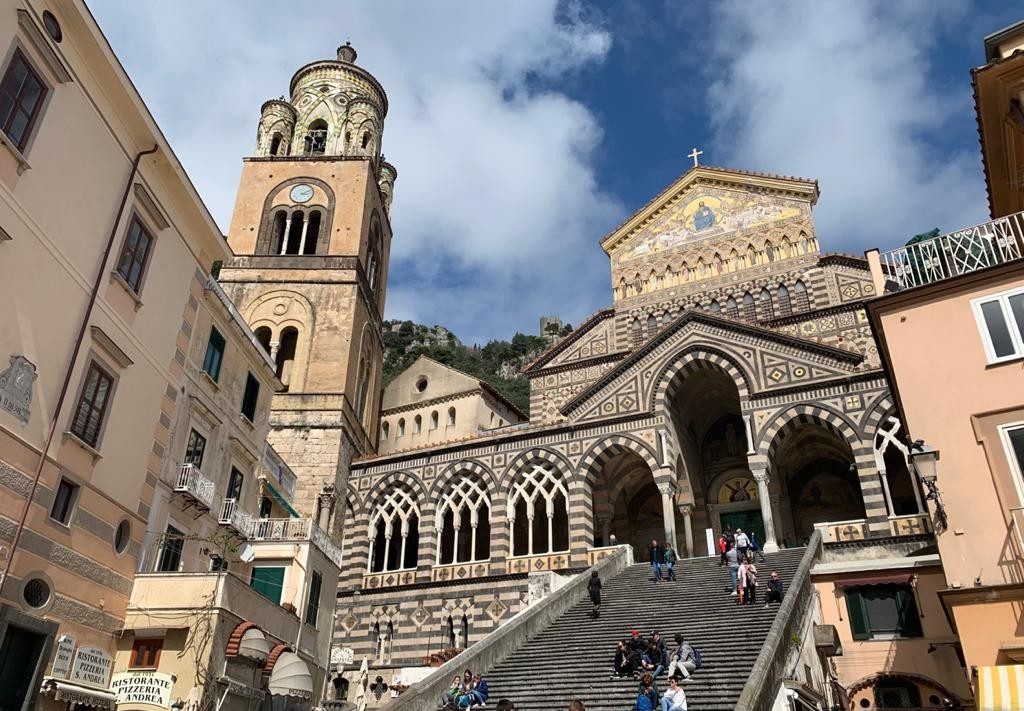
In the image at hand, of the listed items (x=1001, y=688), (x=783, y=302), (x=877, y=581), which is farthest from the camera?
(x=783, y=302)

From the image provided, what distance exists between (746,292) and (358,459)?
53.7 feet

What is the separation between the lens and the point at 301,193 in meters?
35.4

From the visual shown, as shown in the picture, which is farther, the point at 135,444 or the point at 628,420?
the point at 628,420

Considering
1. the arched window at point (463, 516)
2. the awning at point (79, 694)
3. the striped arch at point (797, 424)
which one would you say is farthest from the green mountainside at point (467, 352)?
the awning at point (79, 694)

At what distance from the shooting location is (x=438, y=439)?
114 feet

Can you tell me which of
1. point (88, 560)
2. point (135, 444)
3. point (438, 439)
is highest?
point (438, 439)

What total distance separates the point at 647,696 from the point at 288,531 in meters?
11.8

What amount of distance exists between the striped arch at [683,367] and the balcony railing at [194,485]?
45.0 feet

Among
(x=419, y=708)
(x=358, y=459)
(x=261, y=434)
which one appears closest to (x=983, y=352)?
(x=419, y=708)

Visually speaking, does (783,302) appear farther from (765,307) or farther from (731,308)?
(731,308)

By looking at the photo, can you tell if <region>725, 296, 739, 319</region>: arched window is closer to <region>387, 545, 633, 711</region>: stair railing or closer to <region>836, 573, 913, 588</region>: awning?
<region>387, 545, 633, 711</region>: stair railing

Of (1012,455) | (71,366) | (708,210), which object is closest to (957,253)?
(1012,455)

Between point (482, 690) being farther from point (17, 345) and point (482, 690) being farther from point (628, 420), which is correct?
point (628, 420)

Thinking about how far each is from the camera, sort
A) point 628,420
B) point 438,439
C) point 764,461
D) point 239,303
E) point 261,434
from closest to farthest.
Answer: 1. point 261,434
2. point 764,461
3. point 628,420
4. point 239,303
5. point 438,439
